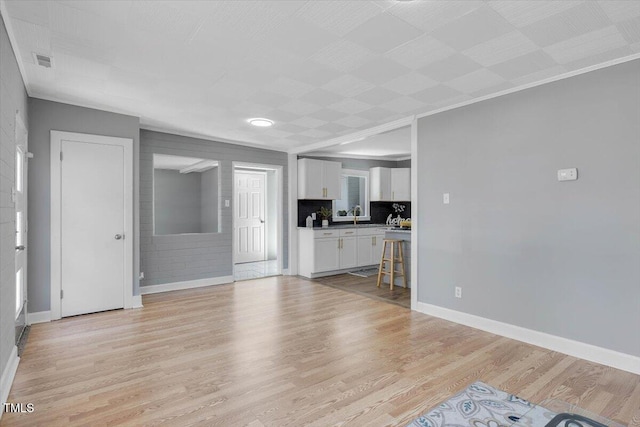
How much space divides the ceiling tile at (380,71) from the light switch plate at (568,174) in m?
1.61

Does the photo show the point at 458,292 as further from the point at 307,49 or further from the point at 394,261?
the point at 307,49

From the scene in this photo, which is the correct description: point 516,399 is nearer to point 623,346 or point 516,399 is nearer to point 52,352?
point 623,346

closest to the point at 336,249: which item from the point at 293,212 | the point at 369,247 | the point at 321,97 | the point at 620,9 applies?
the point at 369,247

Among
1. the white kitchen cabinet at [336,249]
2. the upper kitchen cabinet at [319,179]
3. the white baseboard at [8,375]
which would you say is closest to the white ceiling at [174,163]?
the upper kitchen cabinet at [319,179]

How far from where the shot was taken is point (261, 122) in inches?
178

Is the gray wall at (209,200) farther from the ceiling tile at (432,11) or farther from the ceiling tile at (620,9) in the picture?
the ceiling tile at (620,9)

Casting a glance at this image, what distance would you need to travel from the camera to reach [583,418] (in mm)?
1777

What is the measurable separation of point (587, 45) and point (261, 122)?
3412 millimetres

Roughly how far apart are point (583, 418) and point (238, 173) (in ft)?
23.4

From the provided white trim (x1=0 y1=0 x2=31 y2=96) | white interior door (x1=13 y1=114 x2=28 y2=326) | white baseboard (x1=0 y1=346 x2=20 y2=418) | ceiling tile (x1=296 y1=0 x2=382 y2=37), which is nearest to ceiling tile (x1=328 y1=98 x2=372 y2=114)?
ceiling tile (x1=296 y1=0 x2=382 y2=37)

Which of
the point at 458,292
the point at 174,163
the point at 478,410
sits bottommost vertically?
the point at 478,410

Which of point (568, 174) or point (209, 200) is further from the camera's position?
point (209, 200)

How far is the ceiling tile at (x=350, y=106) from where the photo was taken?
3.70m

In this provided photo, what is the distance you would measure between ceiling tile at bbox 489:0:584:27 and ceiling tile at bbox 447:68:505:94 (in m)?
0.74
